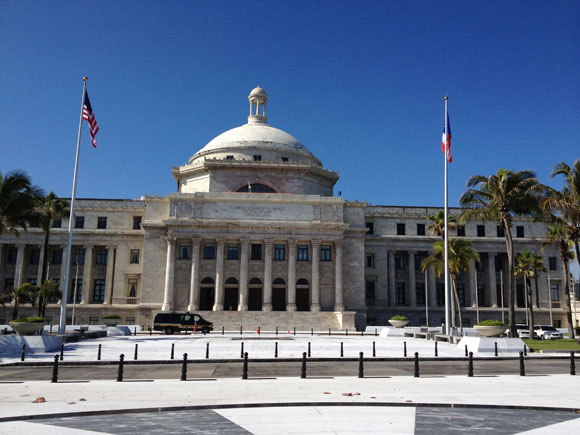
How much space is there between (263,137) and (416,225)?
23908mm

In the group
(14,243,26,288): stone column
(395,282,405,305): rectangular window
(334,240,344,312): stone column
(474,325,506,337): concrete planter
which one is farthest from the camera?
(395,282,405,305): rectangular window

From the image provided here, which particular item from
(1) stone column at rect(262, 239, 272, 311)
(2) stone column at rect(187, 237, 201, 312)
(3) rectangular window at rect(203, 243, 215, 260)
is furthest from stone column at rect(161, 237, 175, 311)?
(1) stone column at rect(262, 239, 272, 311)

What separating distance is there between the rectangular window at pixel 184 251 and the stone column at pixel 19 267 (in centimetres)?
2025

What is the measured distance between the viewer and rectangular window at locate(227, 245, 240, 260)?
211 ft

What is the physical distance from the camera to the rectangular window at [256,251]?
64.5 m

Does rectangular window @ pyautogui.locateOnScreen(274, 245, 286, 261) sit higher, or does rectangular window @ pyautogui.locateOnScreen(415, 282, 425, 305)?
rectangular window @ pyautogui.locateOnScreen(274, 245, 286, 261)

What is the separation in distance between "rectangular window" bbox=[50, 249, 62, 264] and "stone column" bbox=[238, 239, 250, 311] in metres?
24.5

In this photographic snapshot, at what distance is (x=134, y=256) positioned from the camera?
226 feet

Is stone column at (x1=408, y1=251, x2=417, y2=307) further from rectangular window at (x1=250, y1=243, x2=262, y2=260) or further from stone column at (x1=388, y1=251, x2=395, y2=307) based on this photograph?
rectangular window at (x1=250, y1=243, x2=262, y2=260)

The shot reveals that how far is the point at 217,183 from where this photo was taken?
69.1 meters

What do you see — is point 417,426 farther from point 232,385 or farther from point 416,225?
point 416,225

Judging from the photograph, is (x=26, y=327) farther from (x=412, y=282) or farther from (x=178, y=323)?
(x=412, y=282)

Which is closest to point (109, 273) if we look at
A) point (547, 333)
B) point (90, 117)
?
point (90, 117)

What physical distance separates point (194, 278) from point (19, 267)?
22720mm
